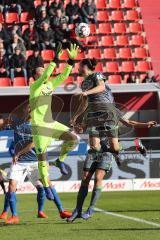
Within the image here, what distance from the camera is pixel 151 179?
72.2ft

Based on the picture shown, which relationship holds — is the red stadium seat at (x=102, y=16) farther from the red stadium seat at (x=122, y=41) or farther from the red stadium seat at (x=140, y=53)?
the red stadium seat at (x=140, y=53)

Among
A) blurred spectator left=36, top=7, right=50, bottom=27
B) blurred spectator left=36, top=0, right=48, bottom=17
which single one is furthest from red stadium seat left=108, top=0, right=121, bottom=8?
blurred spectator left=36, top=7, right=50, bottom=27

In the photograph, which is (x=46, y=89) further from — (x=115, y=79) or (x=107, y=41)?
(x=107, y=41)

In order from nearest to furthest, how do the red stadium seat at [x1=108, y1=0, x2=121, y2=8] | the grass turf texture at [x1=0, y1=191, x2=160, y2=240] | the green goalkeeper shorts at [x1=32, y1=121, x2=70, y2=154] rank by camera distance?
the grass turf texture at [x1=0, y1=191, x2=160, y2=240] → the green goalkeeper shorts at [x1=32, y1=121, x2=70, y2=154] → the red stadium seat at [x1=108, y1=0, x2=121, y2=8]

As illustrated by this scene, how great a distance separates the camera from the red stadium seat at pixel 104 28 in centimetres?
2988

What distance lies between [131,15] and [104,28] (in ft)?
5.52

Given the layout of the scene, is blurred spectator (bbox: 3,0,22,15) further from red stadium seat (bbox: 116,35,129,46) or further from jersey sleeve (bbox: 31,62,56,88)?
jersey sleeve (bbox: 31,62,56,88)

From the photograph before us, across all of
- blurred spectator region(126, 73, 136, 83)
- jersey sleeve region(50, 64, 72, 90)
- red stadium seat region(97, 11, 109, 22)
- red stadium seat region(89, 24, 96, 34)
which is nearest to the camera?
jersey sleeve region(50, 64, 72, 90)

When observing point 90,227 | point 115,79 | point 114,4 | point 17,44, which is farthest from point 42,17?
point 90,227

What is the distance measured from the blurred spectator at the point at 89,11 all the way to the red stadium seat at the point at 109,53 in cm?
139

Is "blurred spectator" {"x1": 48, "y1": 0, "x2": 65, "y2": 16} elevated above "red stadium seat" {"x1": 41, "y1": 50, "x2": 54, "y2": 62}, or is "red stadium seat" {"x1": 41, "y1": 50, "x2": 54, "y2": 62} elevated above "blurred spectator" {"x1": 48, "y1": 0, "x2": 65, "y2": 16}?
"blurred spectator" {"x1": 48, "y1": 0, "x2": 65, "y2": 16}

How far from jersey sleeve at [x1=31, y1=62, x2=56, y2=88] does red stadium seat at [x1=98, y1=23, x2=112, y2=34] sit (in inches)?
741

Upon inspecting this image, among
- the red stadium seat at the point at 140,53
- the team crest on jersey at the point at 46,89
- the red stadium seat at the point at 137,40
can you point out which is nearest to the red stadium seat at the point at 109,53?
the red stadium seat at the point at 140,53

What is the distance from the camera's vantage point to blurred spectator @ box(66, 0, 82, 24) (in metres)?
29.0
